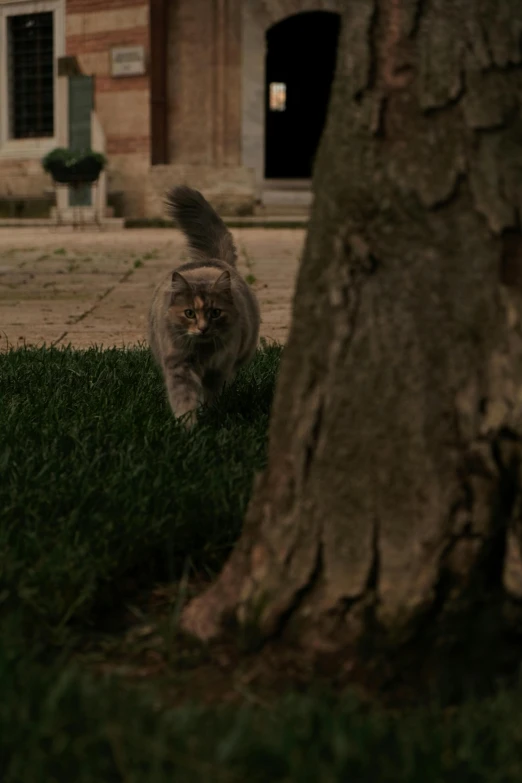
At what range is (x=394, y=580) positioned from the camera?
6.35 feet

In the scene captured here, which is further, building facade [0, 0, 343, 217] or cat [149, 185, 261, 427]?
building facade [0, 0, 343, 217]

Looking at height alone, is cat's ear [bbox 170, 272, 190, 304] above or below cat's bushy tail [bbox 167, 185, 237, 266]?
below

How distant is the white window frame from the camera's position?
21594 mm

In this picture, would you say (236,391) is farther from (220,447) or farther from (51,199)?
(51,199)

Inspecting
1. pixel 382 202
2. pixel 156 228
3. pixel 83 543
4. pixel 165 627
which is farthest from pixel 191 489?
pixel 156 228

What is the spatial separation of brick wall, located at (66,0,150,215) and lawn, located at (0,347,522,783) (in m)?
17.5

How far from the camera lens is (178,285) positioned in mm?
4055

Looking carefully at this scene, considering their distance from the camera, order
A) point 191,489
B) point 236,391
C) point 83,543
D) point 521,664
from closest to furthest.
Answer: point 521,664, point 83,543, point 191,489, point 236,391

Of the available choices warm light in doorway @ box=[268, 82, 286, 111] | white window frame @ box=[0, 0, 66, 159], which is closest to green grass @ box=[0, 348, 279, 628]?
white window frame @ box=[0, 0, 66, 159]

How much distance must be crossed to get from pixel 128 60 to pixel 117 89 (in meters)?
0.71

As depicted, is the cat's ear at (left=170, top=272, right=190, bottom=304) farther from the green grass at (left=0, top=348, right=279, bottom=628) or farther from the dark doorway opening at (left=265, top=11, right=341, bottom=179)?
the dark doorway opening at (left=265, top=11, right=341, bottom=179)

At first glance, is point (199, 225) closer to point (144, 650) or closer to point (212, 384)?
point (212, 384)

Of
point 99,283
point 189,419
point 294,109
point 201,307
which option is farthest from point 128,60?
point 189,419

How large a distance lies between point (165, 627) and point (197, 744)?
1.73 ft
